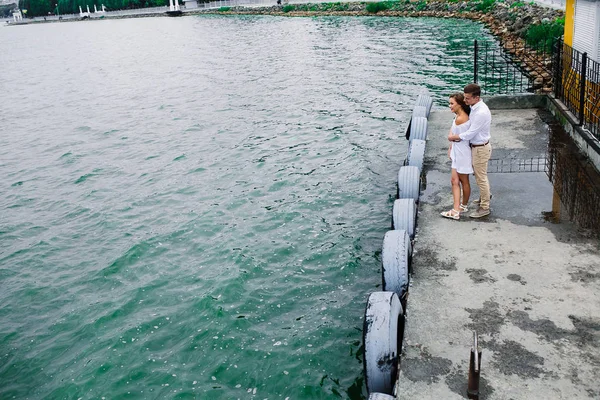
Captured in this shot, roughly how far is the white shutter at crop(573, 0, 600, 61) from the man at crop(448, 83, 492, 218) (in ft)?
19.8

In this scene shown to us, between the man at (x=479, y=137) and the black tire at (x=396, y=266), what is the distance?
2.15 meters

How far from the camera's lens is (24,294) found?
39.7 feet

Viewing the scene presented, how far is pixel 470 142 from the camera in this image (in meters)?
9.67

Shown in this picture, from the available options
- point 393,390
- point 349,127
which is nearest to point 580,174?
point 393,390

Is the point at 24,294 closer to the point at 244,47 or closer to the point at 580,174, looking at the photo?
the point at 580,174

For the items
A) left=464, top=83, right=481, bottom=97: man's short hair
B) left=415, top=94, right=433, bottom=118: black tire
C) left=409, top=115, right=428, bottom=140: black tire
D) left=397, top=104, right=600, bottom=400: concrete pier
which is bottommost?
left=397, top=104, right=600, bottom=400: concrete pier

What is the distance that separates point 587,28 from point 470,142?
23.4ft

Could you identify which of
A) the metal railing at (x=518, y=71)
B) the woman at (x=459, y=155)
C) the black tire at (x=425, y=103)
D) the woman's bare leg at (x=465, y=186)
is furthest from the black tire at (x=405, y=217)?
the metal railing at (x=518, y=71)

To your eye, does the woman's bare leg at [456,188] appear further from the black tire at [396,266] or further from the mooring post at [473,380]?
the mooring post at [473,380]

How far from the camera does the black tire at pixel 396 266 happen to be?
838 centimetres

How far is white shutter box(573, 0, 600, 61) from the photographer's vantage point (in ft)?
44.7

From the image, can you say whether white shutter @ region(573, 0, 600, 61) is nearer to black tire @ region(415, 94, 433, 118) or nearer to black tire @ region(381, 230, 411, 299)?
black tire @ region(415, 94, 433, 118)

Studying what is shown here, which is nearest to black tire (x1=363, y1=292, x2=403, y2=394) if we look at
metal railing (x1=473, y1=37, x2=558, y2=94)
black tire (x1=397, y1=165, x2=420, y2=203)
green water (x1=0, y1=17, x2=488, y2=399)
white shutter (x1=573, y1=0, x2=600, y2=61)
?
green water (x1=0, y1=17, x2=488, y2=399)

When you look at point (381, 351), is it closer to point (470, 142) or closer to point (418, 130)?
point (470, 142)
